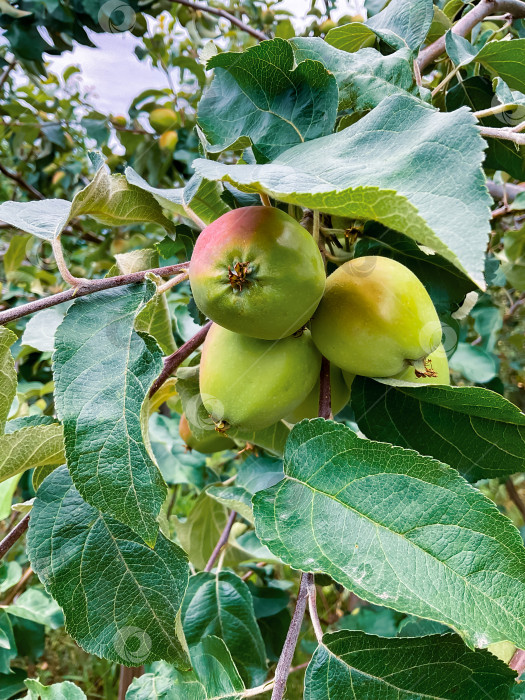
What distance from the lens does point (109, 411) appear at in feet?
1.27

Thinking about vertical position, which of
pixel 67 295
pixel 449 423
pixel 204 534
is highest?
pixel 67 295

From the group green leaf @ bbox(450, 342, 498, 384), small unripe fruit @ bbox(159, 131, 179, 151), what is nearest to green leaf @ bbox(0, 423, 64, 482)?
green leaf @ bbox(450, 342, 498, 384)

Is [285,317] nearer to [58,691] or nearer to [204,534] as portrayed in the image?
[58,691]

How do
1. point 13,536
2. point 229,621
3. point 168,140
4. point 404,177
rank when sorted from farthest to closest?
point 168,140 < point 229,621 < point 13,536 < point 404,177

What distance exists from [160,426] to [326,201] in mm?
889

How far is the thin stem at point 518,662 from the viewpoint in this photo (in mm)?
484

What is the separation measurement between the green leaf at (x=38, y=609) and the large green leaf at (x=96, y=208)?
0.82 metres

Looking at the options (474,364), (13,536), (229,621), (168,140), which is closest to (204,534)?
(229,621)

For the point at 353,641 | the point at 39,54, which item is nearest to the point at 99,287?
the point at 353,641

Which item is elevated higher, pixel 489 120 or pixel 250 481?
pixel 489 120

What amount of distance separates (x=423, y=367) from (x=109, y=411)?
0.80 feet

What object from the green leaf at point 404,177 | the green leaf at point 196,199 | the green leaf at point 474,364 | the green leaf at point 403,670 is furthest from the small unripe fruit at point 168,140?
the green leaf at point 403,670

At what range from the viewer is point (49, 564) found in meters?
0.45

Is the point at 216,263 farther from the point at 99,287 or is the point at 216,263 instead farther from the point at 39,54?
the point at 39,54
